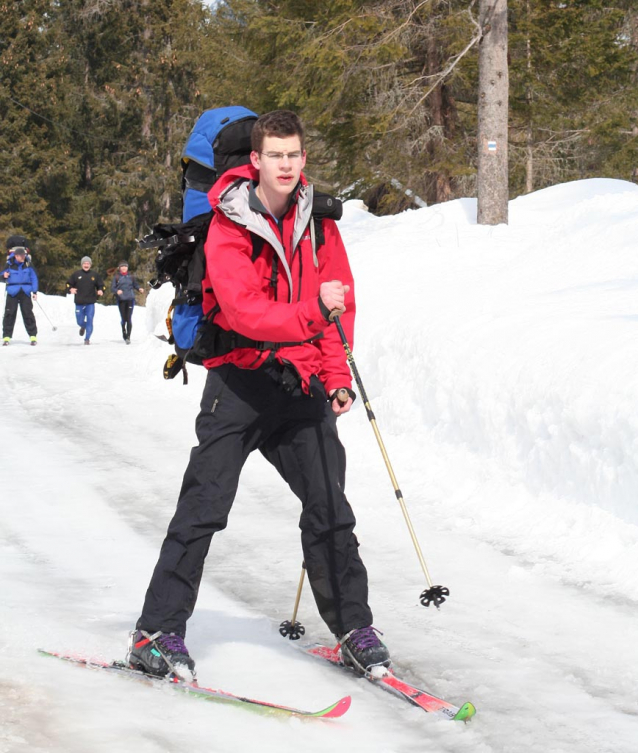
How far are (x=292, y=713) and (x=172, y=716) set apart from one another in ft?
1.34

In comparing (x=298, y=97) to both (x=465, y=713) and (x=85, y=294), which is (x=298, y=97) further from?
(x=465, y=713)

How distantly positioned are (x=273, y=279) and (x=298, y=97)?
17.3 m


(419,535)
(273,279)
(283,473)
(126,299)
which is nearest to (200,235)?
(273,279)

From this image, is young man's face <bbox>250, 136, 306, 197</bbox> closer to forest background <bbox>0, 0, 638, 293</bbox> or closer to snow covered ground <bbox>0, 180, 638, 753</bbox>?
snow covered ground <bbox>0, 180, 638, 753</bbox>

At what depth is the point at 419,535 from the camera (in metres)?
6.56

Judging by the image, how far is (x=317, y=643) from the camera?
15.0 ft

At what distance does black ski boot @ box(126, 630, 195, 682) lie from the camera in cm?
387

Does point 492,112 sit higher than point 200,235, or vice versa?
point 492,112

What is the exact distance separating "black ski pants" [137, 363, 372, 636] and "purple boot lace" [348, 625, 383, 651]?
0.13 ft

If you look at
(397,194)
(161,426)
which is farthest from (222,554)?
(397,194)

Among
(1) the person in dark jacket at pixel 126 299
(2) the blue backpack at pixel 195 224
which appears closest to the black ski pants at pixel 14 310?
(1) the person in dark jacket at pixel 126 299

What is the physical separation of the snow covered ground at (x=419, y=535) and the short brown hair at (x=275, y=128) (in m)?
2.02

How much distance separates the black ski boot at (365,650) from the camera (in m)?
4.01

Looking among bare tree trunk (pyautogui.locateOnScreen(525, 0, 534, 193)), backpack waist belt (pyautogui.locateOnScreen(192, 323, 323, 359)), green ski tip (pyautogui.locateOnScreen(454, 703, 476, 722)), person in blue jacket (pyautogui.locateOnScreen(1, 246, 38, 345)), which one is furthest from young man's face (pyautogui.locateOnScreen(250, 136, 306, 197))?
bare tree trunk (pyautogui.locateOnScreen(525, 0, 534, 193))
